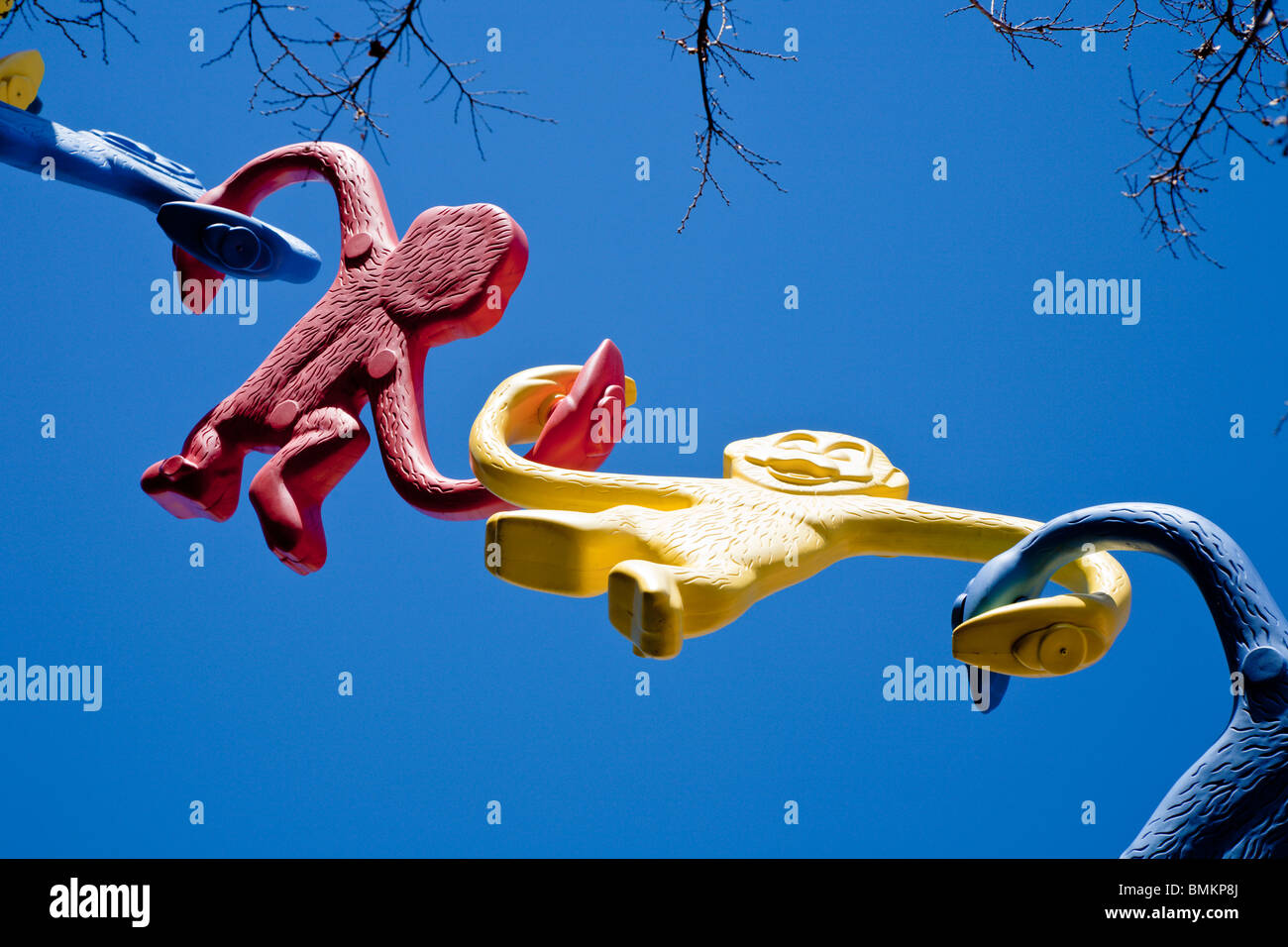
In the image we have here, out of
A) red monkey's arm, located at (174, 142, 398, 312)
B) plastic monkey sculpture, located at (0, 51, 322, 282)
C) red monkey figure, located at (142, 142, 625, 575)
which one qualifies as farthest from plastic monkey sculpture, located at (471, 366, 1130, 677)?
plastic monkey sculpture, located at (0, 51, 322, 282)

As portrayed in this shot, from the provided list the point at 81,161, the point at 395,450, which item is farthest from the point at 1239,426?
the point at 81,161

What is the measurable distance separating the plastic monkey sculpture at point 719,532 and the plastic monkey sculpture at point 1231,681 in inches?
6.2

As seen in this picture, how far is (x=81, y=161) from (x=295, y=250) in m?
1.06

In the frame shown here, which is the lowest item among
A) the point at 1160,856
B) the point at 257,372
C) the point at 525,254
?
the point at 1160,856

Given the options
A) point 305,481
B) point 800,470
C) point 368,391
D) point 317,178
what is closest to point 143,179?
point 317,178

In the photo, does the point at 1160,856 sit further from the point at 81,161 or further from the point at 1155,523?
the point at 81,161

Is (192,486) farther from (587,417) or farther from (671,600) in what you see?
(671,600)

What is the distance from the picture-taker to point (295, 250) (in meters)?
4.61

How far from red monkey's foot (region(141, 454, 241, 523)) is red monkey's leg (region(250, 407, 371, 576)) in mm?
330

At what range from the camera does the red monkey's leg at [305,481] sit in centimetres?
395

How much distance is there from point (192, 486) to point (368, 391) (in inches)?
27.6

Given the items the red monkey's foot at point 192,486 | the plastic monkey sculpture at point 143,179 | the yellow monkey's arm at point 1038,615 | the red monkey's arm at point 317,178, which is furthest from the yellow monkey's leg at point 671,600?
the plastic monkey sculpture at point 143,179

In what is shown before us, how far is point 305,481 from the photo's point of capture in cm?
407

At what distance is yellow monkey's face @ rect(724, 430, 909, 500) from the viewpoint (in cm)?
383
